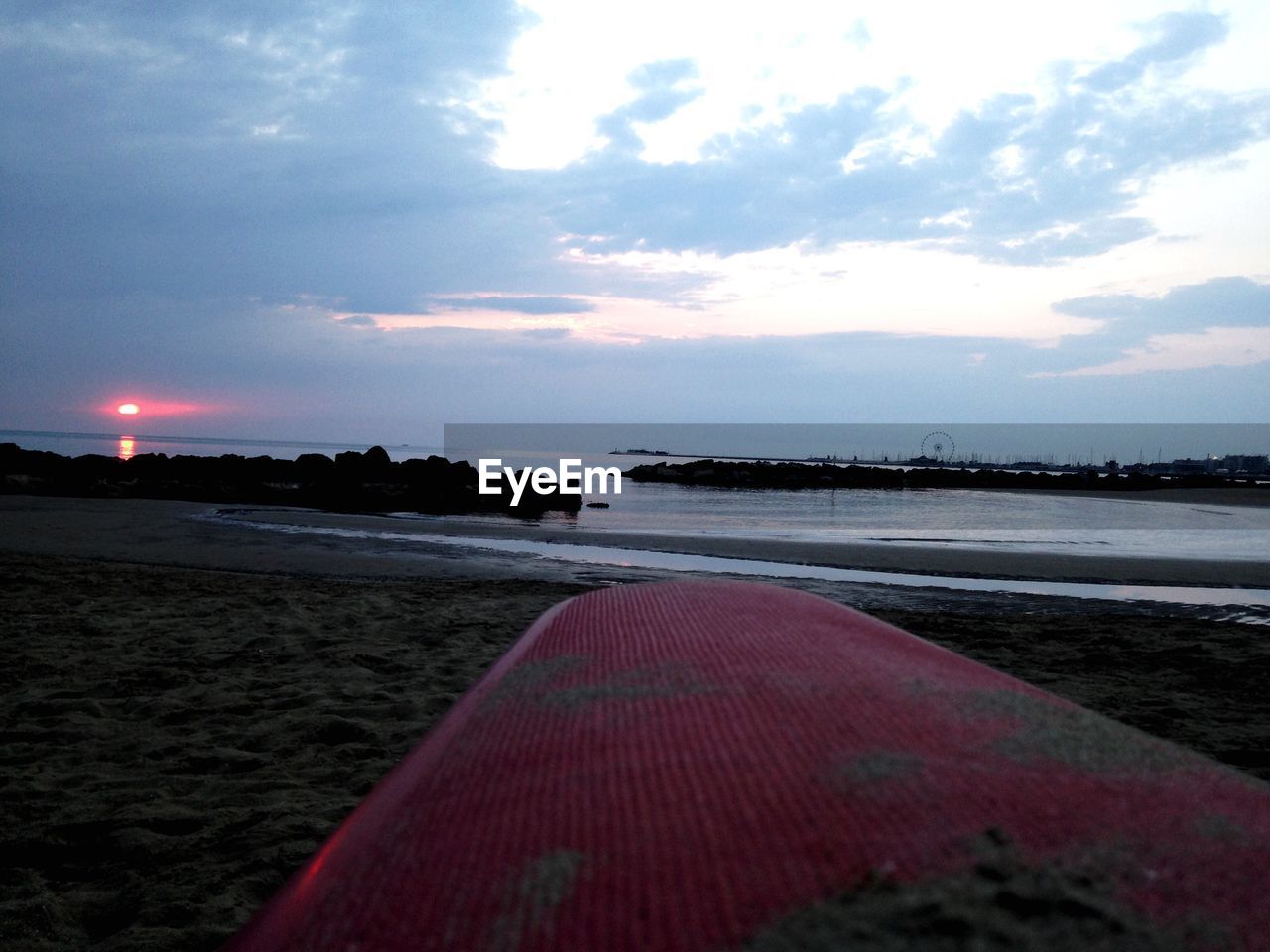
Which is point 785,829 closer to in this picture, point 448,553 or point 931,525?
point 448,553

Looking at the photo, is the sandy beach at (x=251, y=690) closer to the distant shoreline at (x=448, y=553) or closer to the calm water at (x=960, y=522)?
the distant shoreline at (x=448, y=553)

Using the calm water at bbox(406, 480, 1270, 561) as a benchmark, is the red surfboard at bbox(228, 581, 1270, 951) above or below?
above

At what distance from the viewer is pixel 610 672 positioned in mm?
1448

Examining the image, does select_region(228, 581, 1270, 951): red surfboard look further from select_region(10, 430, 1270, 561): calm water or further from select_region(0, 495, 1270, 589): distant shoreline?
select_region(10, 430, 1270, 561): calm water

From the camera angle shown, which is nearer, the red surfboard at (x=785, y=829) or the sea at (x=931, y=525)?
the red surfboard at (x=785, y=829)

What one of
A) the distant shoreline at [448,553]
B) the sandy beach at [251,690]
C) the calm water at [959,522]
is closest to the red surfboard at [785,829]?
the sandy beach at [251,690]

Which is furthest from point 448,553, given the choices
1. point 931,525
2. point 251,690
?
point 931,525

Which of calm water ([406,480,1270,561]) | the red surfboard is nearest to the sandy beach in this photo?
the red surfboard

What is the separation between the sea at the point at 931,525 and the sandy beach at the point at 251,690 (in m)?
2.99

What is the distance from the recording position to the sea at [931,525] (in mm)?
14023

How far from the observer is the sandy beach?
106 inches

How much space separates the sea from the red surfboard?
398 inches

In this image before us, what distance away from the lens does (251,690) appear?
478 cm

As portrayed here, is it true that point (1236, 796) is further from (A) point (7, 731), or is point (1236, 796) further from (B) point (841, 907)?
(A) point (7, 731)
